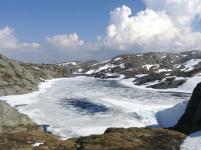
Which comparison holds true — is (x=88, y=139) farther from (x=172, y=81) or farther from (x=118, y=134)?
(x=172, y=81)

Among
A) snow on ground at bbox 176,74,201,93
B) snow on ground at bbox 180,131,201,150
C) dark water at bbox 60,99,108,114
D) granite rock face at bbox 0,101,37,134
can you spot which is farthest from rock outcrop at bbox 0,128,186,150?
snow on ground at bbox 176,74,201,93

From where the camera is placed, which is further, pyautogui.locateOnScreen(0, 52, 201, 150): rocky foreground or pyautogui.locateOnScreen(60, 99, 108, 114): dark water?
pyautogui.locateOnScreen(60, 99, 108, 114): dark water

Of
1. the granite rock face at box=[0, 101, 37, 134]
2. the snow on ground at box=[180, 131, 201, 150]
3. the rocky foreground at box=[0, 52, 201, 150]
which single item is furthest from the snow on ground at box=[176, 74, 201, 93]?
the snow on ground at box=[180, 131, 201, 150]

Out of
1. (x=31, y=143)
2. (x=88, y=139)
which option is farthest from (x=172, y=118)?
(x=31, y=143)

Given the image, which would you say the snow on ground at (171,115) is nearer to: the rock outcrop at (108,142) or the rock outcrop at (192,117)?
the rock outcrop at (192,117)

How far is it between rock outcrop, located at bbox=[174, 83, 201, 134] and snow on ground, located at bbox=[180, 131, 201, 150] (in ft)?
14.0

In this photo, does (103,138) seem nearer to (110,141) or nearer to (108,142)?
(110,141)

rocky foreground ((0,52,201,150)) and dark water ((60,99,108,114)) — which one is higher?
rocky foreground ((0,52,201,150))

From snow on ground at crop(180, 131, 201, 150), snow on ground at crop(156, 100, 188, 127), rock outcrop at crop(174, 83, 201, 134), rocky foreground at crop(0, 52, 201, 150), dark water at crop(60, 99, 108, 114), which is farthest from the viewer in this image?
dark water at crop(60, 99, 108, 114)

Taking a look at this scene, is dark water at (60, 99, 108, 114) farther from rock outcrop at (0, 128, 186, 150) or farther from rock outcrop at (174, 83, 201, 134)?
rock outcrop at (0, 128, 186, 150)

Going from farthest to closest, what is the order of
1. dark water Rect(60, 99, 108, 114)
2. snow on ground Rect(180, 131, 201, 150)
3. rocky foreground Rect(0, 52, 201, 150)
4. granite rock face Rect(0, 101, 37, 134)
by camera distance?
dark water Rect(60, 99, 108, 114) → granite rock face Rect(0, 101, 37, 134) → rocky foreground Rect(0, 52, 201, 150) → snow on ground Rect(180, 131, 201, 150)

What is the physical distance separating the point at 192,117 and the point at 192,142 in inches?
575

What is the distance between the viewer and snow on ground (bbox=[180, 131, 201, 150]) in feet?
131

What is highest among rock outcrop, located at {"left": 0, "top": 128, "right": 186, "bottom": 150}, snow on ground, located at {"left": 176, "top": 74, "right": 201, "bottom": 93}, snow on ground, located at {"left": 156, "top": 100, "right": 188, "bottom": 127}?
snow on ground, located at {"left": 176, "top": 74, "right": 201, "bottom": 93}
